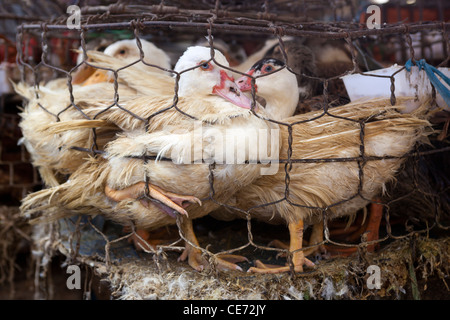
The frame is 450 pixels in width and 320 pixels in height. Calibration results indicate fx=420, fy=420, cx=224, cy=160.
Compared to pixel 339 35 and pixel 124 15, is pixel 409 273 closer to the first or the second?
pixel 339 35

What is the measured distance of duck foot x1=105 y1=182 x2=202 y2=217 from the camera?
0.95 metres

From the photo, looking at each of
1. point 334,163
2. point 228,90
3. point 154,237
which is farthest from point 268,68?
point 154,237

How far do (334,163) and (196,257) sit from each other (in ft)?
1.42

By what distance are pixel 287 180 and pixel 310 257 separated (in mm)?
325

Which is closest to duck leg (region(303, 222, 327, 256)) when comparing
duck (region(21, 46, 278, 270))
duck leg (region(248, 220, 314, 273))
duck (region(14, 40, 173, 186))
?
duck leg (region(248, 220, 314, 273))

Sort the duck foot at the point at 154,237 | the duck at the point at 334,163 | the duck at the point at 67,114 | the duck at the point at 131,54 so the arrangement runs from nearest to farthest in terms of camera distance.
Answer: the duck at the point at 334,163
the duck at the point at 67,114
the duck foot at the point at 154,237
the duck at the point at 131,54

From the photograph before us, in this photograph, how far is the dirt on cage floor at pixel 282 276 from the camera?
3.20 feet

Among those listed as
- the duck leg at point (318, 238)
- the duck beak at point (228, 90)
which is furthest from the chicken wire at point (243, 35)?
the duck beak at point (228, 90)

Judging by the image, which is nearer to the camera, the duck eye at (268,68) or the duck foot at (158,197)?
the duck foot at (158,197)

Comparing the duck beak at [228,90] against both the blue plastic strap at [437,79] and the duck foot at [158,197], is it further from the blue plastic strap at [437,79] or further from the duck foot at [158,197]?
the blue plastic strap at [437,79]

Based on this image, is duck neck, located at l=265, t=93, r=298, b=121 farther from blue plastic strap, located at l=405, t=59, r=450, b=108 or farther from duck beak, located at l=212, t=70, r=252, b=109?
blue plastic strap, located at l=405, t=59, r=450, b=108

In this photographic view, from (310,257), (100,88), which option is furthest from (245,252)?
(100,88)

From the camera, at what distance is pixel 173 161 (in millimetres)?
909

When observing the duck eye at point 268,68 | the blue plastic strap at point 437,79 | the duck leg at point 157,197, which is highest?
the duck eye at point 268,68
